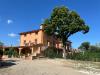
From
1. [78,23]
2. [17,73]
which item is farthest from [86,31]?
[17,73]

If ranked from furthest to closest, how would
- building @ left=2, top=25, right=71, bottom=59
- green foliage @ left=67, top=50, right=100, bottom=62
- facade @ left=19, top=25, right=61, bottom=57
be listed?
facade @ left=19, top=25, right=61, bottom=57, building @ left=2, top=25, right=71, bottom=59, green foliage @ left=67, top=50, right=100, bottom=62

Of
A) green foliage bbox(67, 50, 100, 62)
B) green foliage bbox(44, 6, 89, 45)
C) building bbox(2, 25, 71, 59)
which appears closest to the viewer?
green foliage bbox(67, 50, 100, 62)

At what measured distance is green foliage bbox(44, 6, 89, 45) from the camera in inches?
2394

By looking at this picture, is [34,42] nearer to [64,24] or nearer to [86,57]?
[64,24]

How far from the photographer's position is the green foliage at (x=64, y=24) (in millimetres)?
60812

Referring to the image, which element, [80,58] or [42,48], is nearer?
[80,58]

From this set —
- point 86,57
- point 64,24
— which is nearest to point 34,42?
point 64,24

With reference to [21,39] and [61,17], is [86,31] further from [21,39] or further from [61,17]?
[21,39]

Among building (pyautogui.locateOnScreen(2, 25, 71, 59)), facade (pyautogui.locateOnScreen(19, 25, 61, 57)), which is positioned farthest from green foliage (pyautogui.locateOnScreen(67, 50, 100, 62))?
facade (pyautogui.locateOnScreen(19, 25, 61, 57))

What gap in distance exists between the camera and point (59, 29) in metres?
61.8

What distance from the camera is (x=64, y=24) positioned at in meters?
61.3

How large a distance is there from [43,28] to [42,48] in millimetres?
5276

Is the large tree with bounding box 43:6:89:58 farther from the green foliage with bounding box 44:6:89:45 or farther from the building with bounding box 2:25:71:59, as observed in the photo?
the building with bounding box 2:25:71:59

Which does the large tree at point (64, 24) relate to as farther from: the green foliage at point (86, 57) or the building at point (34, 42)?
the building at point (34, 42)
